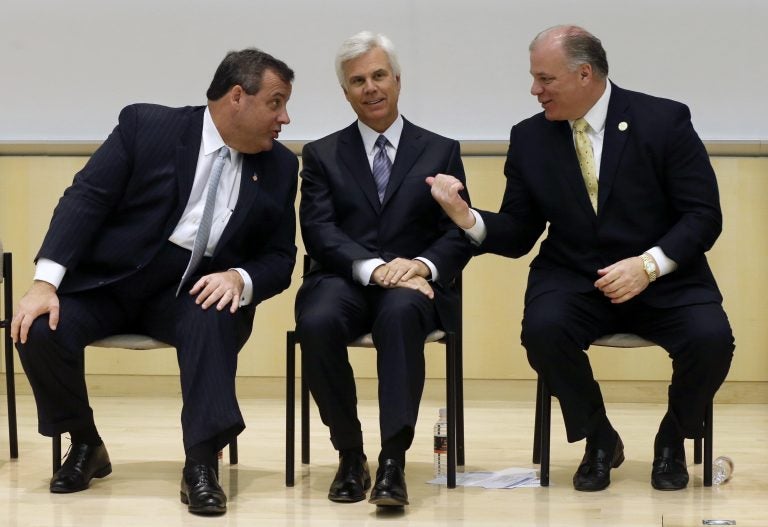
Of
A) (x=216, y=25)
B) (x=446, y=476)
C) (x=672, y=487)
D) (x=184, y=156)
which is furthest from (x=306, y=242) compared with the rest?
(x=216, y=25)

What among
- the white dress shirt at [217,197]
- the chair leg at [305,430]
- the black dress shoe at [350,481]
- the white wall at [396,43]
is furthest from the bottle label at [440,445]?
the white wall at [396,43]

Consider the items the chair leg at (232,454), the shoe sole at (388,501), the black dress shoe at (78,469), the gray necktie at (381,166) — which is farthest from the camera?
the chair leg at (232,454)

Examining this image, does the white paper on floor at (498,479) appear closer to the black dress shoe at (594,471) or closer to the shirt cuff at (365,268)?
the black dress shoe at (594,471)

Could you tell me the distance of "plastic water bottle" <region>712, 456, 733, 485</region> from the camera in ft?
12.3

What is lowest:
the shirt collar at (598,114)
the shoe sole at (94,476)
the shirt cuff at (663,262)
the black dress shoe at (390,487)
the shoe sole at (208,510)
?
the shoe sole at (94,476)

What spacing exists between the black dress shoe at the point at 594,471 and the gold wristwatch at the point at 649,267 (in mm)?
538

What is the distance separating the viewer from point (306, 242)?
12.9 ft

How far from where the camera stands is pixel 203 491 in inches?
132

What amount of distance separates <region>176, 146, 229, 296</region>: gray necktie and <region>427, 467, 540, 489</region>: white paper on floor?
97 centimetres

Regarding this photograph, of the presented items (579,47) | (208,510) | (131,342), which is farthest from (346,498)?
(579,47)

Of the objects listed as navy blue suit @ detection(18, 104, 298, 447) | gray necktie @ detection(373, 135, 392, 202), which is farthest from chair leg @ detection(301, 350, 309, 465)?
gray necktie @ detection(373, 135, 392, 202)

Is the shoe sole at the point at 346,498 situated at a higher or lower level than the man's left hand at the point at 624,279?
lower

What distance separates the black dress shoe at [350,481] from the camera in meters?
3.52

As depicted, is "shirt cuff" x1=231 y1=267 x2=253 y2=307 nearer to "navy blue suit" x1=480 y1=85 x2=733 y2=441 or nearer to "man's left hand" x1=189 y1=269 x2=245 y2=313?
"man's left hand" x1=189 y1=269 x2=245 y2=313
